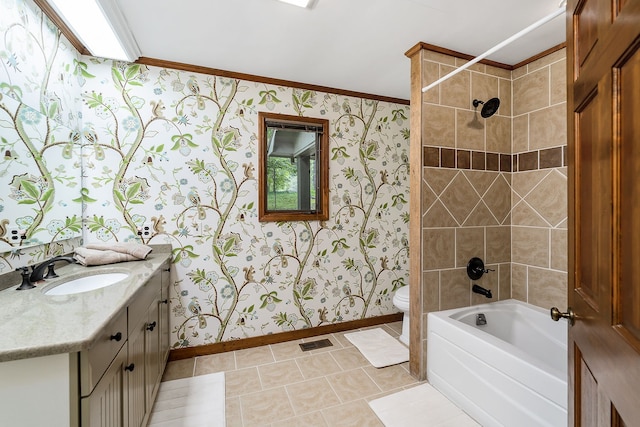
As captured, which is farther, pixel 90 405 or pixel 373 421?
pixel 373 421

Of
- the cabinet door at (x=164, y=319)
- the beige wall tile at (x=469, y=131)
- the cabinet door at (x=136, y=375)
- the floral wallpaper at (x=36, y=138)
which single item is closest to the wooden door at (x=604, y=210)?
the beige wall tile at (x=469, y=131)

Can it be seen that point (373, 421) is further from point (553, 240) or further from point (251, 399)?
point (553, 240)

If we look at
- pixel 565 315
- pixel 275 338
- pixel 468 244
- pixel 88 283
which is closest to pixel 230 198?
pixel 88 283

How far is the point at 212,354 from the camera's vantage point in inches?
92.5

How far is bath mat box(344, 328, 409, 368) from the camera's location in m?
2.23

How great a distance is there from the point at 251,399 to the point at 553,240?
2.36 m

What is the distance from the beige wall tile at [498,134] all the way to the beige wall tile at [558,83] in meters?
0.31

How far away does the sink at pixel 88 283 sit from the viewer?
146cm

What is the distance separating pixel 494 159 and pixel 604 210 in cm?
174

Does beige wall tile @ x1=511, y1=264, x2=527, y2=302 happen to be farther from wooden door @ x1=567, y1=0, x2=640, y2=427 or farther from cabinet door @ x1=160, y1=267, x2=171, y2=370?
cabinet door @ x1=160, y1=267, x2=171, y2=370

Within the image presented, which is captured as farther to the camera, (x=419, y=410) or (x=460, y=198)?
(x=460, y=198)

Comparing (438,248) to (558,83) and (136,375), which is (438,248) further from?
(136,375)

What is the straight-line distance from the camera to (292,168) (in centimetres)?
264

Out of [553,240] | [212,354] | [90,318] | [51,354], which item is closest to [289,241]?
[212,354]
